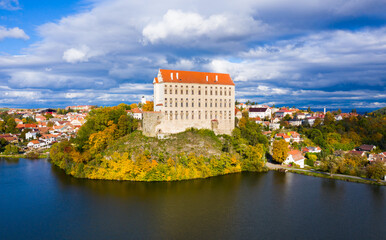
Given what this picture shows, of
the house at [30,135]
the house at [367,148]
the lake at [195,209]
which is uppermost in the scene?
the house at [30,135]

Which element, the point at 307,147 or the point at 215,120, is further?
the point at 307,147

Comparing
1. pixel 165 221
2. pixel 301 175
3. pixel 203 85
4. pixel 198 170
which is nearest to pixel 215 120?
pixel 203 85

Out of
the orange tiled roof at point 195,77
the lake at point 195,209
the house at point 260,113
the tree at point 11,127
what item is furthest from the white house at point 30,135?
the house at point 260,113

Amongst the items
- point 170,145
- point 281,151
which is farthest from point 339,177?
point 170,145

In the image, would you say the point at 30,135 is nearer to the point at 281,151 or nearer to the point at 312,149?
the point at 281,151

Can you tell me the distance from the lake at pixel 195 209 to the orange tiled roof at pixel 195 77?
1873 cm

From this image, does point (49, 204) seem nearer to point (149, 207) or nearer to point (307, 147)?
point (149, 207)

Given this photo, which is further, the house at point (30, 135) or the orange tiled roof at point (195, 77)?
the house at point (30, 135)

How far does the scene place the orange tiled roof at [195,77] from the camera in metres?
52.8

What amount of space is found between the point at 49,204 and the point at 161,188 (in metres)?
14.2

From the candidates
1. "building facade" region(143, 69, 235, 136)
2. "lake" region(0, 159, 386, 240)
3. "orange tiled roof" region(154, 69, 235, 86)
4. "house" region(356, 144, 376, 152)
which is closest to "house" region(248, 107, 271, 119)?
"house" region(356, 144, 376, 152)

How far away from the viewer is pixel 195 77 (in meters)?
55.0

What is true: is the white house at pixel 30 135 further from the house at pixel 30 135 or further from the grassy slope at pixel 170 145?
the grassy slope at pixel 170 145

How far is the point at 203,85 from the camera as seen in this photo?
5500 cm
